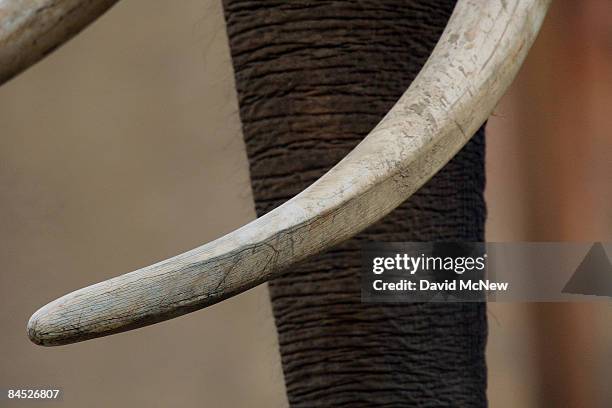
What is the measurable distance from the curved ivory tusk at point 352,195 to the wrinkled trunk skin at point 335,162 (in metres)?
0.18

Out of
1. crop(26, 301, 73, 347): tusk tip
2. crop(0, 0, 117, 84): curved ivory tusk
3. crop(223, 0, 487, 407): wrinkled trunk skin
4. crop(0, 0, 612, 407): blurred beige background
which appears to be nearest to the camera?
crop(26, 301, 73, 347): tusk tip

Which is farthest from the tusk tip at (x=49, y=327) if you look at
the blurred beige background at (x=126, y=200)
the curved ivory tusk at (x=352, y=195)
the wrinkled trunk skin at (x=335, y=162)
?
the blurred beige background at (x=126, y=200)

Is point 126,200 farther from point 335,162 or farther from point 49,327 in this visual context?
point 49,327

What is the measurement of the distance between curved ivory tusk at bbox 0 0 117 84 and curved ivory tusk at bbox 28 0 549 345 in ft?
0.63

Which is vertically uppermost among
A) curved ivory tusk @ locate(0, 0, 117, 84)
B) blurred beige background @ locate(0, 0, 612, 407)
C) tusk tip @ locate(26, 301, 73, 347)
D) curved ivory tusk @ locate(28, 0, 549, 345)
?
blurred beige background @ locate(0, 0, 612, 407)

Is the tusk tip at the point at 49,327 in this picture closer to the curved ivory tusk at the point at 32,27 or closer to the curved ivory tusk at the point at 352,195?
the curved ivory tusk at the point at 352,195

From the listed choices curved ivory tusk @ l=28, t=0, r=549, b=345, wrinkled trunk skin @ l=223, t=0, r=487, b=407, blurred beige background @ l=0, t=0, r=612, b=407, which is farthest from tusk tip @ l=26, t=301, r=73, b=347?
blurred beige background @ l=0, t=0, r=612, b=407

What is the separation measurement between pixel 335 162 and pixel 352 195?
0.24m

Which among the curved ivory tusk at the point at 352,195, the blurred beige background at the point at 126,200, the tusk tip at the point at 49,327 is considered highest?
the blurred beige background at the point at 126,200

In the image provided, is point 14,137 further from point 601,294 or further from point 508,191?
point 601,294

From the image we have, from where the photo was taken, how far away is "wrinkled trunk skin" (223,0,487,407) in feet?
2.73

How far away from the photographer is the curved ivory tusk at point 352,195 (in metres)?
0.55

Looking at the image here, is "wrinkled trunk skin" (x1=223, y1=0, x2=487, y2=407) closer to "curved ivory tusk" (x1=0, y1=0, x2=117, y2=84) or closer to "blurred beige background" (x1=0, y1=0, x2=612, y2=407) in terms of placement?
"curved ivory tusk" (x1=0, y1=0, x2=117, y2=84)

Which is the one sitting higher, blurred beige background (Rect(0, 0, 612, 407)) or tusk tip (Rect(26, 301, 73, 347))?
blurred beige background (Rect(0, 0, 612, 407))
